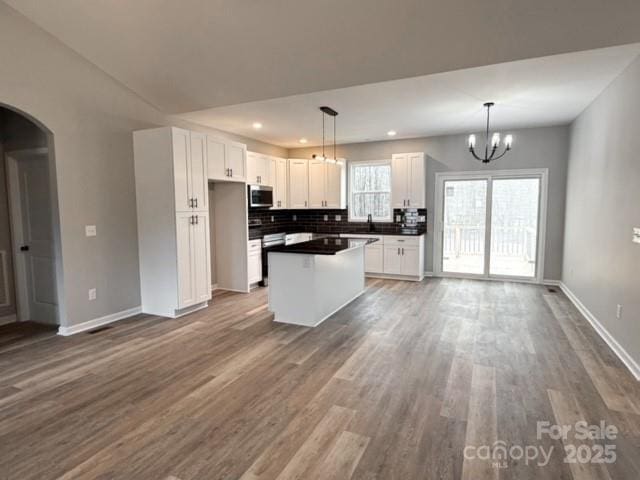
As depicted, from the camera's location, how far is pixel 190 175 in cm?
465

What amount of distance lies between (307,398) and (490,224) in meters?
5.34

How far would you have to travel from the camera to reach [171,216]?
176 inches

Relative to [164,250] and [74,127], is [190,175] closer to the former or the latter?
[164,250]

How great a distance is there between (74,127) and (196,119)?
5.65ft

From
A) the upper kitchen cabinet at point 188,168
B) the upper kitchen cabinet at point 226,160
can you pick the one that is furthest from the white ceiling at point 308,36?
the upper kitchen cabinet at point 226,160

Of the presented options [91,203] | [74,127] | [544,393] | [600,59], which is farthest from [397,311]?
[74,127]

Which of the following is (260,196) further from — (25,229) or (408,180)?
(25,229)

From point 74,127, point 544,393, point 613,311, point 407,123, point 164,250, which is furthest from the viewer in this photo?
point 407,123

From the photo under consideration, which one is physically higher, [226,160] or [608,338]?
[226,160]

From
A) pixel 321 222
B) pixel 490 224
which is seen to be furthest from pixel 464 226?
pixel 321 222

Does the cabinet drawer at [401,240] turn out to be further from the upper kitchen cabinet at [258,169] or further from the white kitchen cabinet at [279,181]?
the upper kitchen cabinet at [258,169]

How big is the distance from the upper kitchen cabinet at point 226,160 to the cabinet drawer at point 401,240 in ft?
9.57

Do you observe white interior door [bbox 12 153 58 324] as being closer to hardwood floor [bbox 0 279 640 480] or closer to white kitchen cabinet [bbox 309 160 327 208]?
hardwood floor [bbox 0 279 640 480]

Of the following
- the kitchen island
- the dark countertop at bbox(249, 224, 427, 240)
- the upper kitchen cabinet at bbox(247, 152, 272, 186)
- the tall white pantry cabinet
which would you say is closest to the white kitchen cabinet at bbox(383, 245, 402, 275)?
the dark countertop at bbox(249, 224, 427, 240)
